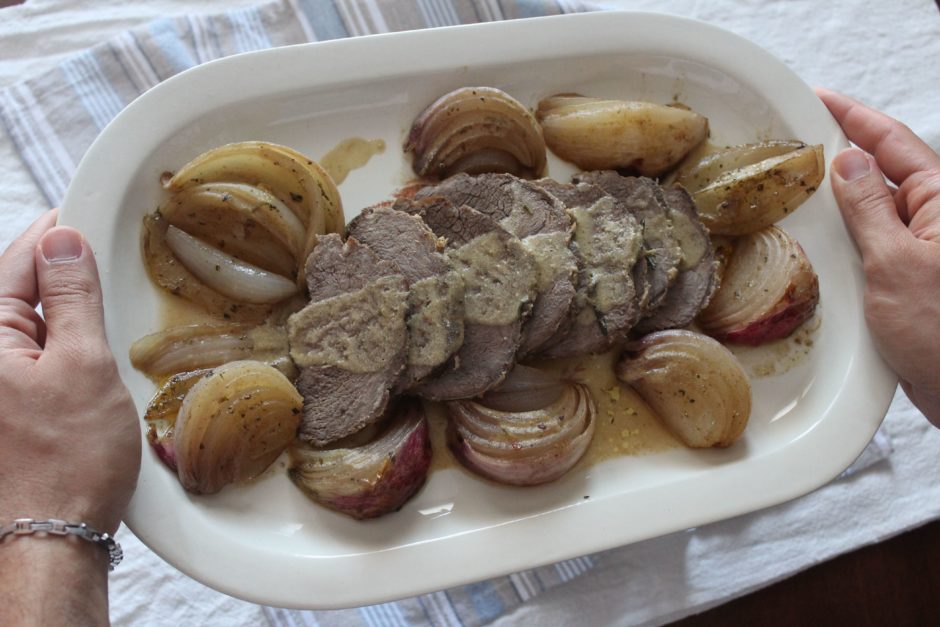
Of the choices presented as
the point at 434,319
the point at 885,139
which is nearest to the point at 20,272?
the point at 434,319

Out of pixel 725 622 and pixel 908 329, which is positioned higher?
pixel 908 329

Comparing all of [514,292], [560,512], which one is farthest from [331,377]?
[560,512]

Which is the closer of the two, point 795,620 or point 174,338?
point 174,338

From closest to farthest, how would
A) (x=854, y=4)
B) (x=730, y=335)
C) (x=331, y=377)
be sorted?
(x=331, y=377) → (x=730, y=335) → (x=854, y=4)

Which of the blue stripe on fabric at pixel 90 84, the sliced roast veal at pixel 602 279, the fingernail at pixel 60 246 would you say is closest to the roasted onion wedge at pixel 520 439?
the sliced roast veal at pixel 602 279

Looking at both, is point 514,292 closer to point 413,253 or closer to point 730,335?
point 413,253

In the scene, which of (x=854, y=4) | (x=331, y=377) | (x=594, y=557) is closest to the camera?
(x=331, y=377)

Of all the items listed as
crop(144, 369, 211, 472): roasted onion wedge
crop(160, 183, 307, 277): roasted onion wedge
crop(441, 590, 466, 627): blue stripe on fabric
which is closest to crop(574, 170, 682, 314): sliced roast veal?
crop(160, 183, 307, 277): roasted onion wedge

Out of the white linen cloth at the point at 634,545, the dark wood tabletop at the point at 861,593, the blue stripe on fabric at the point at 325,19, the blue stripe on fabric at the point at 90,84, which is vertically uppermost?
the blue stripe on fabric at the point at 90,84

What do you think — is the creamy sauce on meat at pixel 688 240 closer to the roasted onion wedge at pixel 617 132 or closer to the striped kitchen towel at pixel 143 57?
the roasted onion wedge at pixel 617 132
